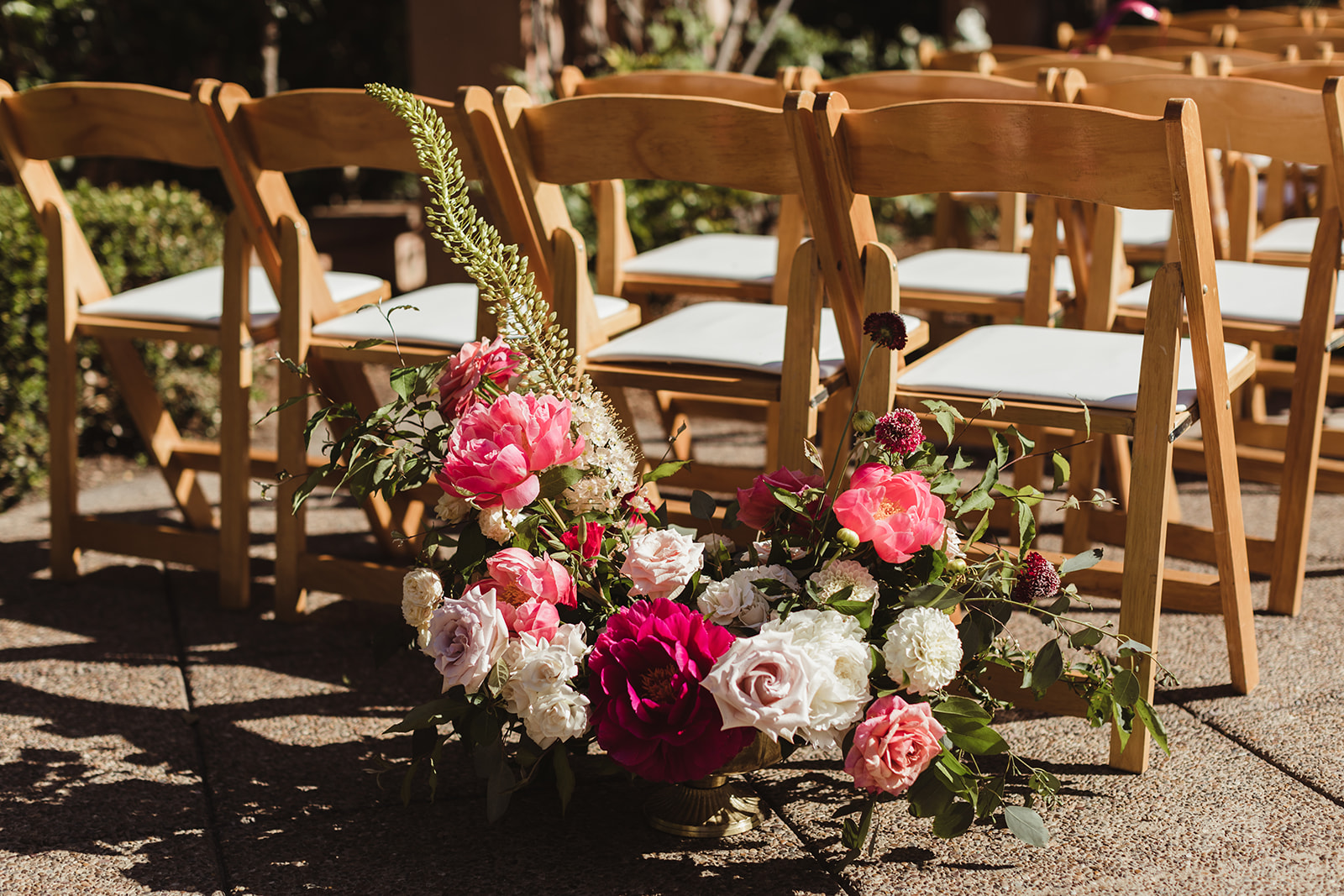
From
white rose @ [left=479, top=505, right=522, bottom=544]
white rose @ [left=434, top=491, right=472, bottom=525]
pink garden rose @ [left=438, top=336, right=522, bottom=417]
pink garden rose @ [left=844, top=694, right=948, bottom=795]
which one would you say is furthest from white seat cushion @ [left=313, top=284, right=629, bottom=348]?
pink garden rose @ [left=844, top=694, right=948, bottom=795]

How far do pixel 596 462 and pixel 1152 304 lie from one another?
0.87m

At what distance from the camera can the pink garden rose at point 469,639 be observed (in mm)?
1826

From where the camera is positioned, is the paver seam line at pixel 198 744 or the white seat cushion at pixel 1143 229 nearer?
the paver seam line at pixel 198 744

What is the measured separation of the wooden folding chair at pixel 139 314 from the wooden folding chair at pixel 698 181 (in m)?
0.73

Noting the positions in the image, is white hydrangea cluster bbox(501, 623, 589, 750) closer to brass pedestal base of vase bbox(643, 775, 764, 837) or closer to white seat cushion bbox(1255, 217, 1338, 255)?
brass pedestal base of vase bbox(643, 775, 764, 837)

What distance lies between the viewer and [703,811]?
6.67 feet

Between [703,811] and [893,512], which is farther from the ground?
[893,512]

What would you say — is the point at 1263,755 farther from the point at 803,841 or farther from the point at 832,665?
the point at 832,665

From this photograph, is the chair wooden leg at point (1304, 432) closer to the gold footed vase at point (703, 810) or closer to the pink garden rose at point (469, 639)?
the gold footed vase at point (703, 810)

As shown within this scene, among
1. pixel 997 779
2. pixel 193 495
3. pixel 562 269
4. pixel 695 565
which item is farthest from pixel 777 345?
pixel 193 495

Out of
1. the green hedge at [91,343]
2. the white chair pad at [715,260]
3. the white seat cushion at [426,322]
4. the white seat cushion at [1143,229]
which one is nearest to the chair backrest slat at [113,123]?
the white seat cushion at [426,322]

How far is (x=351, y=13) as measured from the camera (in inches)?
258

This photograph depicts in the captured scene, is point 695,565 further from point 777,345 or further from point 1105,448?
point 1105,448

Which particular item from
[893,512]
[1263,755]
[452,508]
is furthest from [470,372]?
[1263,755]
